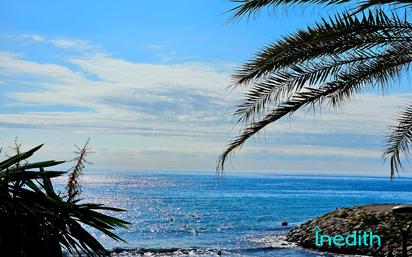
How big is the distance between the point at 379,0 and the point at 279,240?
884 inches

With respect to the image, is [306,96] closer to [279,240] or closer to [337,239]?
[337,239]

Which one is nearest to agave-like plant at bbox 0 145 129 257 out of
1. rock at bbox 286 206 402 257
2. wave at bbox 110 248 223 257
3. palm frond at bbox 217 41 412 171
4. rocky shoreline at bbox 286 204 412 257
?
palm frond at bbox 217 41 412 171

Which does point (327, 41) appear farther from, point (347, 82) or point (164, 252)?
point (164, 252)

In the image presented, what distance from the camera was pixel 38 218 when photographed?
13.5ft

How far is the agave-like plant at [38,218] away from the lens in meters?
4.05

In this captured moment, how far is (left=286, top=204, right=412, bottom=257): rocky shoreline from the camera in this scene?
21.4m

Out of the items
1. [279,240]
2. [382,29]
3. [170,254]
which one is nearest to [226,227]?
[279,240]

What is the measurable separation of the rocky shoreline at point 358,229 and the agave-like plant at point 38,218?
59.4 ft

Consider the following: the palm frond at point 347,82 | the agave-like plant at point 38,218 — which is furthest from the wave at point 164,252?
the agave-like plant at point 38,218

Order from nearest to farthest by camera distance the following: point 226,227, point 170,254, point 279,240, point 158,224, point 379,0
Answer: point 379,0
point 170,254
point 279,240
point 226,227
point 158,224

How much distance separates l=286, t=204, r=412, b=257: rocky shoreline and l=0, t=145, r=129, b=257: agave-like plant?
59.4 ft

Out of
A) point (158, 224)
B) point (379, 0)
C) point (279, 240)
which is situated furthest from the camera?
point (158, 224)

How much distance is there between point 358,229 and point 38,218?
21750 mm

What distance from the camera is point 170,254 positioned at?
2525 cm
